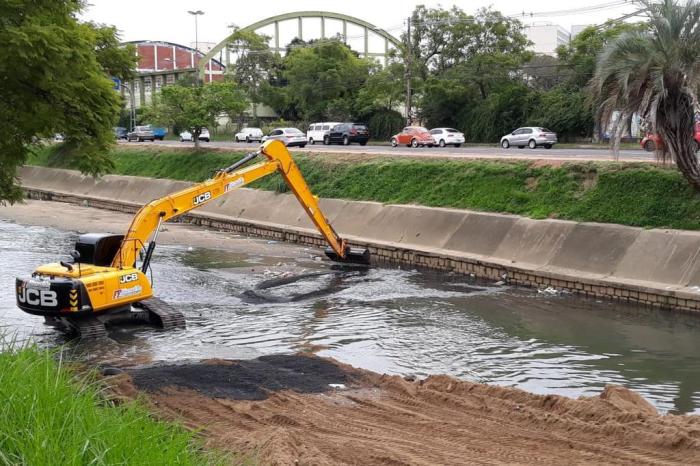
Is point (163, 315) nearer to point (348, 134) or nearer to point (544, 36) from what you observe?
point (348, 134)

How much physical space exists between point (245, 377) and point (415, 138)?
1539 inches

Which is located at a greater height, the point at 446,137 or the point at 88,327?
the point at 446,137

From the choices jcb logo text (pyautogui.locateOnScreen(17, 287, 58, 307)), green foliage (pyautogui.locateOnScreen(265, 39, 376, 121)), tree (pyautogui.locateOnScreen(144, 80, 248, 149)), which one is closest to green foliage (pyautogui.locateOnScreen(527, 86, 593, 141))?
tree (pyautogui.locateOnScreen(144, 80, 248, 149))

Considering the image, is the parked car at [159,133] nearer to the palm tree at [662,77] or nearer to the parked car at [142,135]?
the parked car at [142,135]

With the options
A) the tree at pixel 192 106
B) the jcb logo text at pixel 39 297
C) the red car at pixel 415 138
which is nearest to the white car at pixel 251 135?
the red car at pixel 415 138

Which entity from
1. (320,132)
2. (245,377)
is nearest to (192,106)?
(320,132)

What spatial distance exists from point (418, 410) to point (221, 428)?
8.18 ft

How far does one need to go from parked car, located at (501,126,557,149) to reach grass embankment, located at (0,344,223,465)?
40.0 m

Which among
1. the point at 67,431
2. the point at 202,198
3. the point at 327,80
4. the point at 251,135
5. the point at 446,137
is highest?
the point at 327,80

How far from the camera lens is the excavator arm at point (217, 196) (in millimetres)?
16520

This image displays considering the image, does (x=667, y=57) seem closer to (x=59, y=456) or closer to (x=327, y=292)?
(x=327, y=292)

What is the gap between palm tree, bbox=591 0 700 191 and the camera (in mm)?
20688

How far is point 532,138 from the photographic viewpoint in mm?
45875

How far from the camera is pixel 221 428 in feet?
32.0
